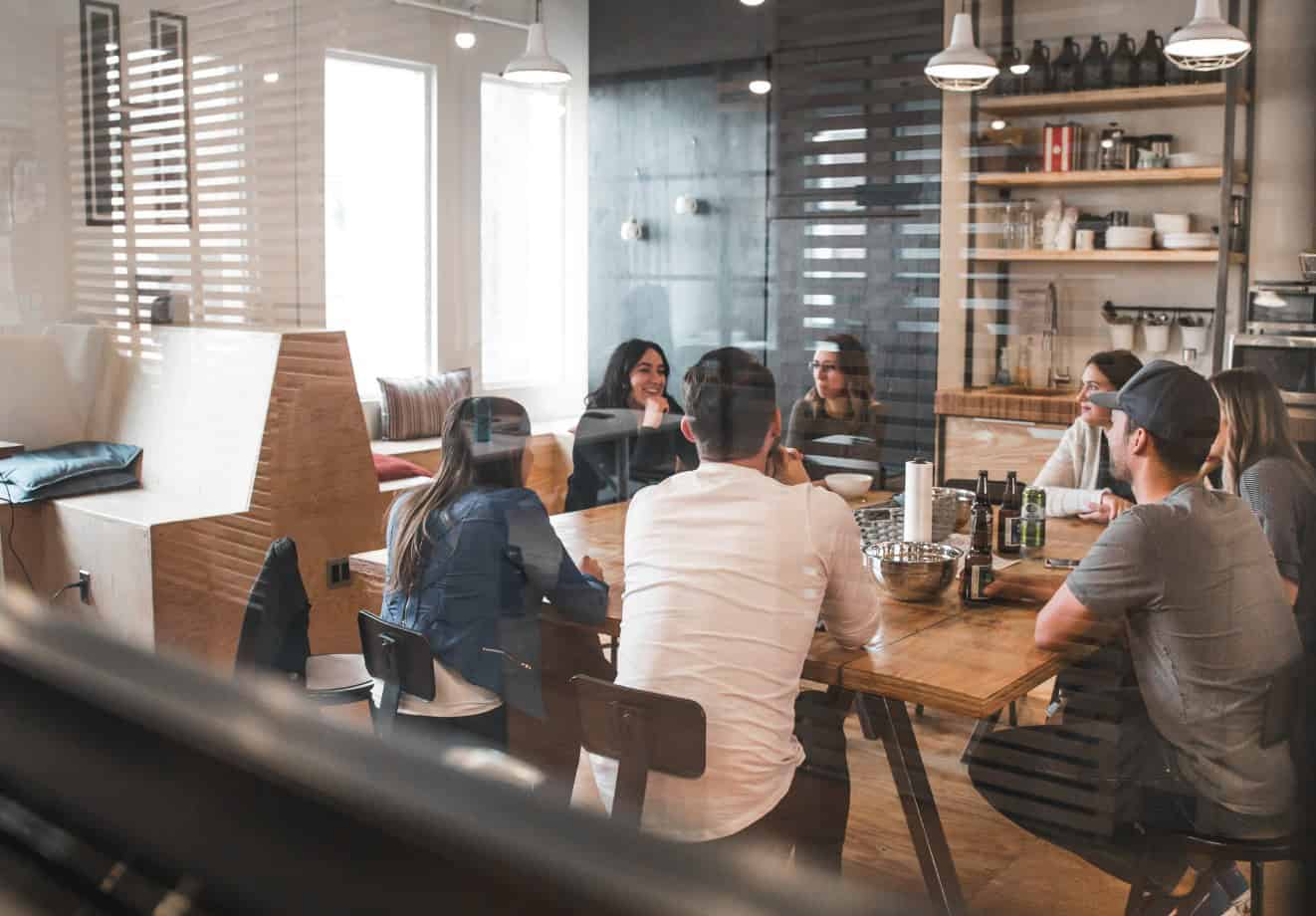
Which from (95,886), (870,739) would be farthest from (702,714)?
(95,886)

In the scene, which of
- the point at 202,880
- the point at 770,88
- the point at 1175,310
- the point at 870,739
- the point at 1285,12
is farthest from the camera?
the point at 870,739

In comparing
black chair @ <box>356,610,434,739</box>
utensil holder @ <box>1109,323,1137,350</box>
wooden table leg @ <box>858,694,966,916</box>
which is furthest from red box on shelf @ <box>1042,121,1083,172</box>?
black chair @ <box>356,610,434,739</box>

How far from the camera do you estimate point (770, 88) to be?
33.0 inches

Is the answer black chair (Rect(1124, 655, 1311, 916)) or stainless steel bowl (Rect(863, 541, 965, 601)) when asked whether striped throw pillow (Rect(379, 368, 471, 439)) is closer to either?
stainless steel bowl (Rect(863, 541, 965, 601))

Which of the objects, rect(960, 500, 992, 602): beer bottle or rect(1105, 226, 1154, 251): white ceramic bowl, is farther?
rect(960, 500, 992, 602): beer bottle

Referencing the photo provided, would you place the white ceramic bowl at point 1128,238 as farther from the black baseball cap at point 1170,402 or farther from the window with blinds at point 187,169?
the window with blinds at point 187,169

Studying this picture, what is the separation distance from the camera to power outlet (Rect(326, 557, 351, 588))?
1101 mm

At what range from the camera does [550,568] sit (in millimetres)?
1123

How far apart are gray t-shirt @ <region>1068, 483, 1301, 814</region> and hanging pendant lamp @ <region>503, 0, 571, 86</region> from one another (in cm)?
55

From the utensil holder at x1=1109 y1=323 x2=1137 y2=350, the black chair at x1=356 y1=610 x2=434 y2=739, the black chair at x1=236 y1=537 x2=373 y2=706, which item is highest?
the utensil holder at x1=1109 y1=323 x2=1137 y2=350

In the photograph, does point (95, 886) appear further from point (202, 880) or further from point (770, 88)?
point (770, 88)

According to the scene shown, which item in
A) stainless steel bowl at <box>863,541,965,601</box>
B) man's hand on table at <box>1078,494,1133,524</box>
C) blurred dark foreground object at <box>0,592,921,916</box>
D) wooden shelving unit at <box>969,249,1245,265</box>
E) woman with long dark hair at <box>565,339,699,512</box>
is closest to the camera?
blurred dark foreground object at <box>0,592,921,916</box>

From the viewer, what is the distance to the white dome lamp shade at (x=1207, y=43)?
572 millimetres

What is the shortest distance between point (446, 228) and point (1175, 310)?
0.62 meters
